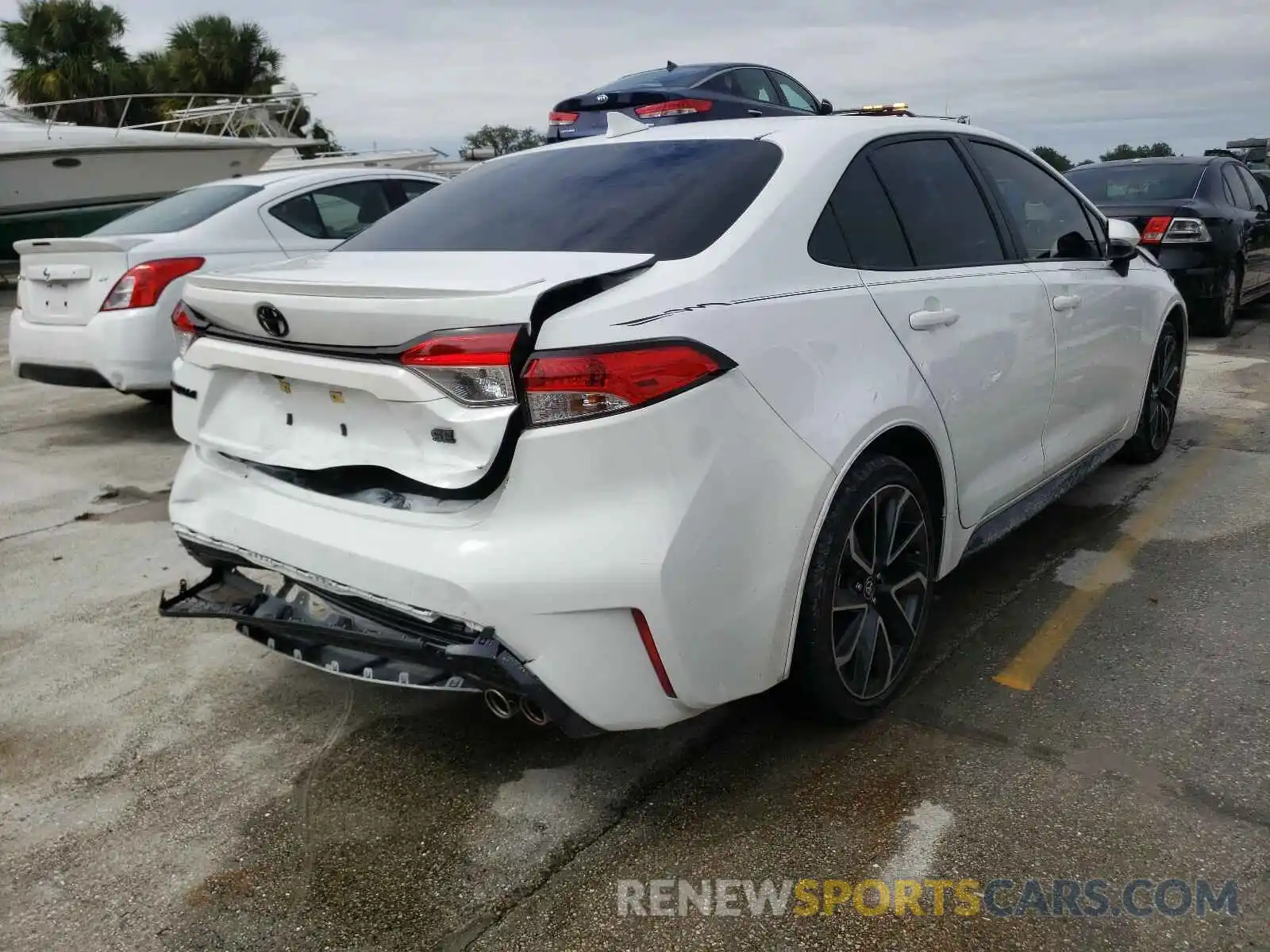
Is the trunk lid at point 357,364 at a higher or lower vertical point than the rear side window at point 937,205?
lower

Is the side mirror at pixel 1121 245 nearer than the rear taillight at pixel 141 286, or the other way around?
the side mirror at pixel 1121 245

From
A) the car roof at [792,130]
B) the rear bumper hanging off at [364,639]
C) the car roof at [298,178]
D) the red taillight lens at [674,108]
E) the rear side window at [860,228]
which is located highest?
the red taillight lens at [674,108]

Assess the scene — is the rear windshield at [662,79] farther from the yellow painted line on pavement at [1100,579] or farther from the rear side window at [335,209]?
the yellow painted line on pavement at [1100,579]

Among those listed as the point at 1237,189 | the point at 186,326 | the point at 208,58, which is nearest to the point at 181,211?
the point at 186,326

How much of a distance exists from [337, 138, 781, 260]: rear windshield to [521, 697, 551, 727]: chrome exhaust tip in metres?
1.07

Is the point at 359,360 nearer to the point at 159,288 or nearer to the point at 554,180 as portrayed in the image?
the point at 554,180

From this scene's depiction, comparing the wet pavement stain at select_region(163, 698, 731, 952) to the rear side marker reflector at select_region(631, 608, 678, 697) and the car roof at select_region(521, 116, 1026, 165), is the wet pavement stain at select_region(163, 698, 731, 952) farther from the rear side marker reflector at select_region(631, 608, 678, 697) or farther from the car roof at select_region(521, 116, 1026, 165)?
the car roof at select_region(521, 116, 1026, 165)

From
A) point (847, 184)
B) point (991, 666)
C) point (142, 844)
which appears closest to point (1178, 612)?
point (991, 666)

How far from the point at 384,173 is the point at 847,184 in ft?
16.9

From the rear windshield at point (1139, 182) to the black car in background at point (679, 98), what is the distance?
97.1 inches

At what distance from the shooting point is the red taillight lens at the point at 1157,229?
8.69 m

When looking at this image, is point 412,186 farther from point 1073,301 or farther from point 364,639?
point 364,639

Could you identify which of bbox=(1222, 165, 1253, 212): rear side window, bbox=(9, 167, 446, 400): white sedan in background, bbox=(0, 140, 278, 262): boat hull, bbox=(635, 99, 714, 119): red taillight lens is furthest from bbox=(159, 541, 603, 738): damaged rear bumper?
bbox=(0, 140, 278, 262): boat hull

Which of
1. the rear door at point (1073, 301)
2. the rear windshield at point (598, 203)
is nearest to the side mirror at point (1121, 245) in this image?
the rear door at point (1073, 301)
